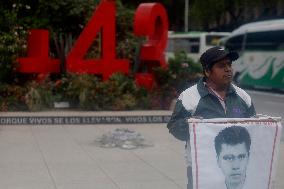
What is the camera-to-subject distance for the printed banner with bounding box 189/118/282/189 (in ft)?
16.8

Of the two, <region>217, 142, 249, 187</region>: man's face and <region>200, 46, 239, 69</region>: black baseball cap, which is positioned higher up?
<region>200, 46, 239, 69</region>: black baseball cap

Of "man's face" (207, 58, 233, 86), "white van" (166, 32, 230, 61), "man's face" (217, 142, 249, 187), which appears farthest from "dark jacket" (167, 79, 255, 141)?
"white van" (166, 32, 230, 61)

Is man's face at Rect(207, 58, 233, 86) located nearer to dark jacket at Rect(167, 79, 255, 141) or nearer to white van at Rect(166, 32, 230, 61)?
dark jacket at Rect(167, 79, 255, 141)

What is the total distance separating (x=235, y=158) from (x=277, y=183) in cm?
404

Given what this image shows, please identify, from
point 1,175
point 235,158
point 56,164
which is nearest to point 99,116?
point 56,164

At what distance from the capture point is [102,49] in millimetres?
18750

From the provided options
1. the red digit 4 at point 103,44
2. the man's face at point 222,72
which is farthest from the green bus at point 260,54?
the man's face at point 222,72

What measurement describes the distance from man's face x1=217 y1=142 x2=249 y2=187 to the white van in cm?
3409

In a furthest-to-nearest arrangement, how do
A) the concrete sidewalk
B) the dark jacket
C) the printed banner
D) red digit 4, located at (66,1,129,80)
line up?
red digit 4, located at (66,1,129,80)
the concrete sidewalk
the dark jacket
the printed banner

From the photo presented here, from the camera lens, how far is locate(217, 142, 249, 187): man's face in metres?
5.16

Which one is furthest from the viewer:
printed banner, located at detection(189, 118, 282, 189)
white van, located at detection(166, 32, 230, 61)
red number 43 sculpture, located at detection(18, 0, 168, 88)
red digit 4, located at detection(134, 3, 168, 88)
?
white van, located at detection(166, 32, 230, 61)

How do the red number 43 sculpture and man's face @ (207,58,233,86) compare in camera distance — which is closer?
man's face @ (207,58,233,86)

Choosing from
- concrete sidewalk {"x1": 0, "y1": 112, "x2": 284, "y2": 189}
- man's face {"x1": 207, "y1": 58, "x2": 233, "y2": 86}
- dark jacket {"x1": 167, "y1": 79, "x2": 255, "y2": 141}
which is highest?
man's face {"x1": 207, "y1": 58, "x2": 233, "y2": 86}

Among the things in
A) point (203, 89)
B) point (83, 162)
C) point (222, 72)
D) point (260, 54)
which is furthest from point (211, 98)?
point (260, 54)
